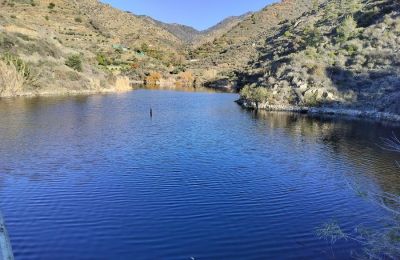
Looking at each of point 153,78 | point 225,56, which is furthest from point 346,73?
point 225,56

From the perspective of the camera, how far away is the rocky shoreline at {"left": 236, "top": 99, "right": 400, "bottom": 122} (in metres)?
51.9

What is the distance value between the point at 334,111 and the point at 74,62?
57.8m

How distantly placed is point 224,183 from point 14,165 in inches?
483

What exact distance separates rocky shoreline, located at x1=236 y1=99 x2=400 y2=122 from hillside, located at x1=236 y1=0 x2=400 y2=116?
0.15 m

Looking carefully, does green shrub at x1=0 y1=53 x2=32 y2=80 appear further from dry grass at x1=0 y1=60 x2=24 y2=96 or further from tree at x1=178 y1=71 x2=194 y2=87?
tree at x1=178 y1=71 x2=194 y2=87

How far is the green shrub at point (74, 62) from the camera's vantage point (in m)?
91.1

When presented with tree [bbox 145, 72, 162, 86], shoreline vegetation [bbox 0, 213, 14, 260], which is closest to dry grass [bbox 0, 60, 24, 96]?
shoreline vegetation [bbox 0, 213, 14, 260]

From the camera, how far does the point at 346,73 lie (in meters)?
63.5

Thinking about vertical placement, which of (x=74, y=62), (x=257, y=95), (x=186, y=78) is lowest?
(x=257, y=95)

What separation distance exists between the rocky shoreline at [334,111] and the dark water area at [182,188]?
1079 centimetres

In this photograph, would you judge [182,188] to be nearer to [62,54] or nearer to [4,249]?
[4,249]

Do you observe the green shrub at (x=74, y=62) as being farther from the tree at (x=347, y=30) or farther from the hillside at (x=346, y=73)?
the tree at (x=347, y=30)

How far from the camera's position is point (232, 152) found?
30.6m

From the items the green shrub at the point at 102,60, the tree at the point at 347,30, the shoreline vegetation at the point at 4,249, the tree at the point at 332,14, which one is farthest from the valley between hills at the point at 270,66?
the shoreline vegetation at the point at 4,249
